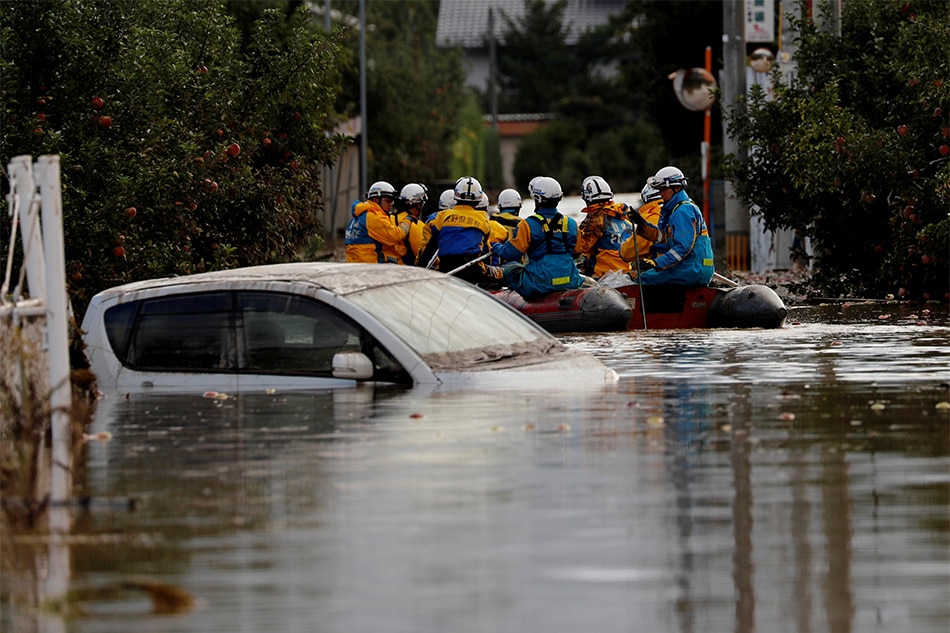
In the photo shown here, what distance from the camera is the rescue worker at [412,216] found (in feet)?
74.2

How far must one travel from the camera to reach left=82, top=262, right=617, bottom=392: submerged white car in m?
11.9

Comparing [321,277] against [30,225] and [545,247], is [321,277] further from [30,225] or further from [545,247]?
[545,247]

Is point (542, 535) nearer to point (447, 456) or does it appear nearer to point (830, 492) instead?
point (830, 492)

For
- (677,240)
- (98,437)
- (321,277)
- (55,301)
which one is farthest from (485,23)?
(55,301)

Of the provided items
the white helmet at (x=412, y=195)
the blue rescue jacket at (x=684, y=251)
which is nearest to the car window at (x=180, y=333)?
the blue rescue jacket at (x=684, y=251)

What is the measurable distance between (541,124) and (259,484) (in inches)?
3089

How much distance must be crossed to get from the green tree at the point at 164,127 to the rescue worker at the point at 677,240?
156 inches

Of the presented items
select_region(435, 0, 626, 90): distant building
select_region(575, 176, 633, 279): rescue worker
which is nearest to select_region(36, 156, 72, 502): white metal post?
select_region(575, 176, 633, 279): rescue worker

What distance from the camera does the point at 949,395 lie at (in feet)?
39.8

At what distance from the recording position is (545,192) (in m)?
20.0

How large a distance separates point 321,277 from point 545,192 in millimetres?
7945

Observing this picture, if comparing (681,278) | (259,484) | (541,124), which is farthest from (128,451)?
(541,124)

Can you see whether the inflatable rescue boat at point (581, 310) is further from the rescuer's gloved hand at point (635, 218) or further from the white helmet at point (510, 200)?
the white helmet at point (510, 200)

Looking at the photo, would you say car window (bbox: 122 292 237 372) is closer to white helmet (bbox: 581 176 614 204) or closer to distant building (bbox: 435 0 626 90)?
white helmet (bbox: 581 176 614 204)
